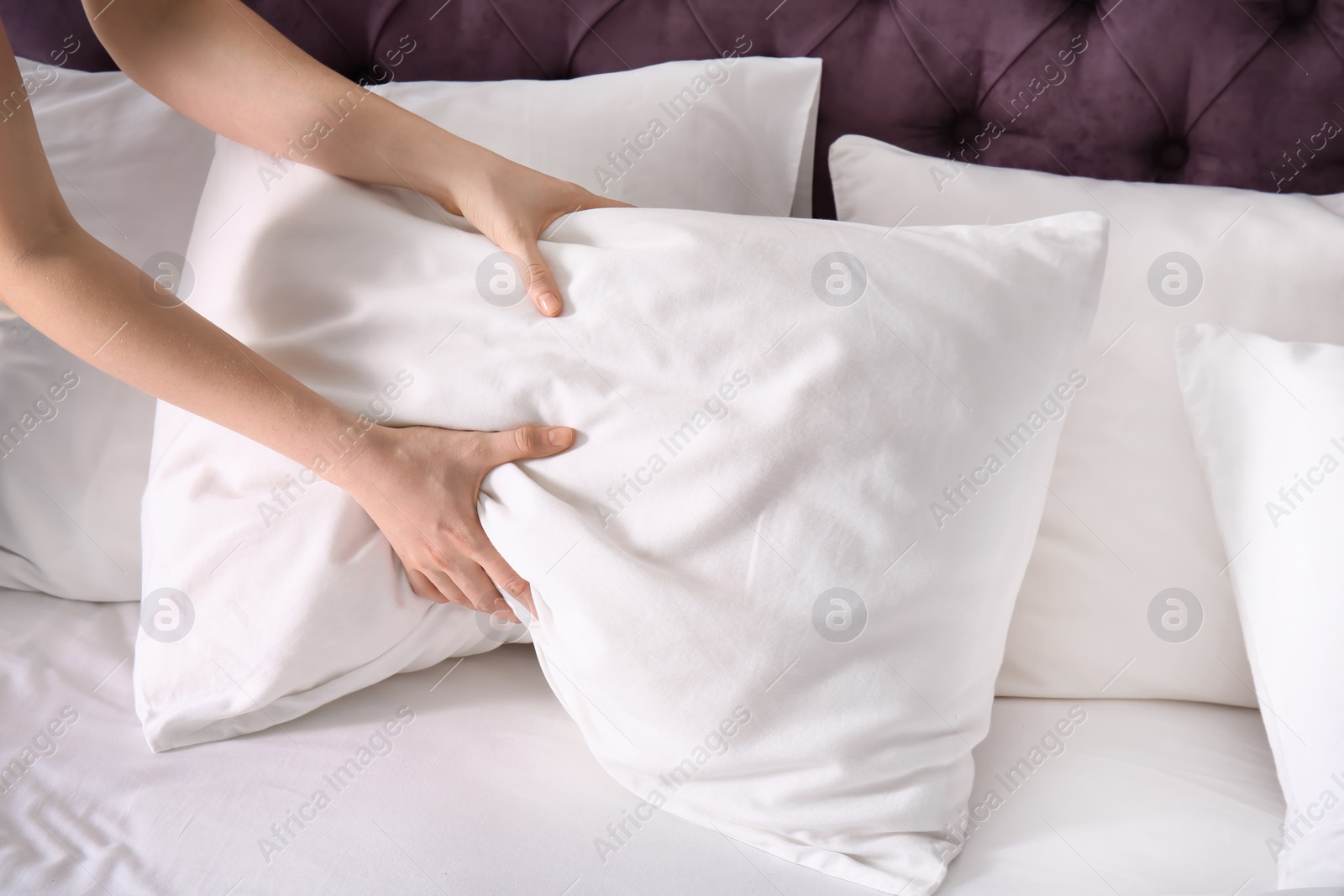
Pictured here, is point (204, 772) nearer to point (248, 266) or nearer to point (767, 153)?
point (248, 266)

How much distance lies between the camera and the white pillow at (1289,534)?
0.70 m

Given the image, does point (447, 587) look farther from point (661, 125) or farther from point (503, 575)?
point (661, 125)

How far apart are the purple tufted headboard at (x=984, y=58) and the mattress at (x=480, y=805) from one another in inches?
26.2

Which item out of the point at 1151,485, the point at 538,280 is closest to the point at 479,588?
the point at 538,280

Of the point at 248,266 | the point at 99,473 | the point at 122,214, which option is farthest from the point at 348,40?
the point at 99,473

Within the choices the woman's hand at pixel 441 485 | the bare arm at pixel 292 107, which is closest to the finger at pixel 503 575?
the woman's hand at pixel 441 485

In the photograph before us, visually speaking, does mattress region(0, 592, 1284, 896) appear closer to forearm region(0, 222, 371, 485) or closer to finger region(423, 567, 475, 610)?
finger region(423, 567, 475, 610)

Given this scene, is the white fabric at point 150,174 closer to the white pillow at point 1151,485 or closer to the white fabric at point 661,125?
the white fabric at point 661,125

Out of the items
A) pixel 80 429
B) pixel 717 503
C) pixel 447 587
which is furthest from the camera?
pixel 80 429

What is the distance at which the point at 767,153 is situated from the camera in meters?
1.04

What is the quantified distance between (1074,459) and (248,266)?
84 centimetres

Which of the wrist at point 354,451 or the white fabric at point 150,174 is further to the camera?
the white fabric at point 150,174

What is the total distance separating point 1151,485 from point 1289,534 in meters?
0.12

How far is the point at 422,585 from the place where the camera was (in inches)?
32.2
